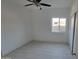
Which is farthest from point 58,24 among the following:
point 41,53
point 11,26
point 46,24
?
point 11,26

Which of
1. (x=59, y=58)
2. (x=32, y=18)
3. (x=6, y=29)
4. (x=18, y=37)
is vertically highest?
(x=32, y=18)

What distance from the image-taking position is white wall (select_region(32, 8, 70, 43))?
9516 mm

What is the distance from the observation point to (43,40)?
395 inches

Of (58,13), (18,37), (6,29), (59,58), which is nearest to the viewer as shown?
(59,58)

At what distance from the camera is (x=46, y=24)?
9.91 m

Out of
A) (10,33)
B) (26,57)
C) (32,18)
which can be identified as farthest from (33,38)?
(26,57)

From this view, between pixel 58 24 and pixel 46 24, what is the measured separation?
36.8 inches

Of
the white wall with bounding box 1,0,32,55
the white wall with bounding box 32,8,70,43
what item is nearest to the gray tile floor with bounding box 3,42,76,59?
the white wall with bounding box 1,0,32,55

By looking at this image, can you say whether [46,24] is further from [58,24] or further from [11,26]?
[11,26]

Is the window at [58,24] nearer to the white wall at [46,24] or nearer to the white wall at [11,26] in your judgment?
the white wall at [46,24]

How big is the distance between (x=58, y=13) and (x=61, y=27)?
1.10 metres

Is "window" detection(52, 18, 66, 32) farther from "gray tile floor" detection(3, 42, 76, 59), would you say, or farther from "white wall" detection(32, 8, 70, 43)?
"gray tile floor" detection(3, 42, 76, 59)

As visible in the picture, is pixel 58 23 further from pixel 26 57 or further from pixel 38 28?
pixel 26 57

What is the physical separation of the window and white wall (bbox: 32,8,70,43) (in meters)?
0.31
